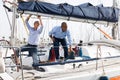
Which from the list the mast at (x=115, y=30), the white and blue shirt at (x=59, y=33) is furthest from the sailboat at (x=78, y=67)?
the mast at (x=115, y=30)

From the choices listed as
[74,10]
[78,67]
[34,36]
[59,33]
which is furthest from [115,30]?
[34,36]

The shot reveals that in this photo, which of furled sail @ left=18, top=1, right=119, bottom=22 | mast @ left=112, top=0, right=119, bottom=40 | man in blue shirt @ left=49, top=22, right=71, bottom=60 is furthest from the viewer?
mast @ left=112, top=0, right=119, bottom=40

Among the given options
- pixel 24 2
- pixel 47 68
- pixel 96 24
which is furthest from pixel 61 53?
pixel 96 24

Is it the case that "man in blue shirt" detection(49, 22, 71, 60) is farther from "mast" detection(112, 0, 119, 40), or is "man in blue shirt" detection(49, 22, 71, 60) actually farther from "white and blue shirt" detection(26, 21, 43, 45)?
"mast" detection(112, 0, 119, 40)

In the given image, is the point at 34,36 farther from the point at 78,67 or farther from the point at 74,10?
the point at 74,10

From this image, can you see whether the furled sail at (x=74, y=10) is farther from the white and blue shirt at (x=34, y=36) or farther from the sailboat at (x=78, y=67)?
the white and blue shirt at (x=34, y=36)

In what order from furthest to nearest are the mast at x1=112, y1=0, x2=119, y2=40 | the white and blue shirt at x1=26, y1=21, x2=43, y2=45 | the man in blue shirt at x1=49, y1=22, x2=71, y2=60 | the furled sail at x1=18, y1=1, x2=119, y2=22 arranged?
the mast at x1=112, y1=0, x2=119, y2=40, the furled sail at x1=18, y1=1, x2=119, y2=22, the man in blue shirt at x1=49, y1=22, x2=71, y2=60, the white and blue shirt at x1=26, y1=21, x2=43, y2=45

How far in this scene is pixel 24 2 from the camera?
732 cm

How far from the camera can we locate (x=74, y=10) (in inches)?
326

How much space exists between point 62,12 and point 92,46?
1.52 metres

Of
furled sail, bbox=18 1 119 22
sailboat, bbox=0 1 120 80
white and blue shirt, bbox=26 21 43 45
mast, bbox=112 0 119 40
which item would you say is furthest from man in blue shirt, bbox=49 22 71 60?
mast, bbox=112 0 119 40

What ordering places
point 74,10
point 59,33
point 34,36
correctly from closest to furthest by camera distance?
point 34,36 → point 59,33 → point 74,10

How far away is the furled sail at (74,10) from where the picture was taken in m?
7.44

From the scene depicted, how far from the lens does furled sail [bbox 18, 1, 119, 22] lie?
24.4ft
